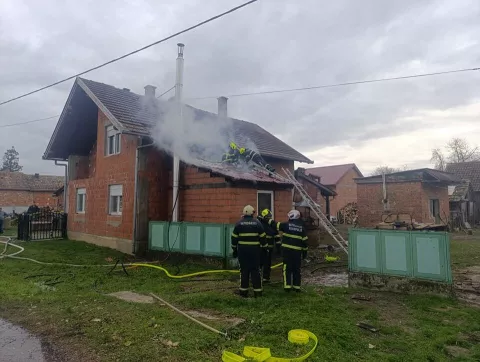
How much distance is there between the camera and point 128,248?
12219 mm

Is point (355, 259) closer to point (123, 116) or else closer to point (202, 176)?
point (202, 176)

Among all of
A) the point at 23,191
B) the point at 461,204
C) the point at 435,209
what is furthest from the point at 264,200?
the point at 23,191

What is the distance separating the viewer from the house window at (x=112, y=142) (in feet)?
46.0

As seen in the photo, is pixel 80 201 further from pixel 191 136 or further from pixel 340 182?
pixel 340 182

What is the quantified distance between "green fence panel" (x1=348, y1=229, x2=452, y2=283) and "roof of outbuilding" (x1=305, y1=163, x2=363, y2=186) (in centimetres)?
3309

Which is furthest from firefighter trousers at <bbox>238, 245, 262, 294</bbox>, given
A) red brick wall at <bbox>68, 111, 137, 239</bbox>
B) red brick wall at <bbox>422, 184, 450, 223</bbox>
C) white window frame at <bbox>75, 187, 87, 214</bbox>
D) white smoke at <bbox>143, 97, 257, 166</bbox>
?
red brick wall at <bbox>422, 184, 450, 223</bbox>

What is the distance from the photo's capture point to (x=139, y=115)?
43.0ft

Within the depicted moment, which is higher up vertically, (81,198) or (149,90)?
(149,90)

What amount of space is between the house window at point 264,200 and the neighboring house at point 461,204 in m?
20.2

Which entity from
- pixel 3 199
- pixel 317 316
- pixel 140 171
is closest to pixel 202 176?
pixel 140 171

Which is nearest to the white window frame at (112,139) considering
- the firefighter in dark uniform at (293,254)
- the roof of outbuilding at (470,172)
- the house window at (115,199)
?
the house window at (115,199)

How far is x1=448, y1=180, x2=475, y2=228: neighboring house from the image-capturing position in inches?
1040

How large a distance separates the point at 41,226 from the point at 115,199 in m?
5.25

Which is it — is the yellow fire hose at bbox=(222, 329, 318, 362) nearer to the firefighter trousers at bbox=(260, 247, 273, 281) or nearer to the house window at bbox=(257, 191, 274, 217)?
the firefighter trousers at bbox=(260, 247, 273, 281)
